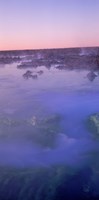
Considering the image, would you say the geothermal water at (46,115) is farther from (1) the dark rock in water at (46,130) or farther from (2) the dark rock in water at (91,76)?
(2) the dark rock in water at (91,76)

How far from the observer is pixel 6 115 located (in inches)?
187

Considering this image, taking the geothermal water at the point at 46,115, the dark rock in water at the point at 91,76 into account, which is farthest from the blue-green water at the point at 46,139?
the dark rock in water at the point at 91,76

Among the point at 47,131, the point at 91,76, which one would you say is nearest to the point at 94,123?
the point at 47,131

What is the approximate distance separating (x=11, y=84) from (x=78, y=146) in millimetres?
3870

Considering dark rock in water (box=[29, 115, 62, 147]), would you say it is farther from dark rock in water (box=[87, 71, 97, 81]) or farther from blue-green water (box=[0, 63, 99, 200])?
dark rock in water (box=[87, 71, 97, 81])

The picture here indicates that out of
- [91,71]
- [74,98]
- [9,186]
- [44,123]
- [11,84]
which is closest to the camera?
[9,186]

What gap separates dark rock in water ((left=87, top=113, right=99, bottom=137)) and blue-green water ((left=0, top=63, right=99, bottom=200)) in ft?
0.28

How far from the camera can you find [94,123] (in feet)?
14.4

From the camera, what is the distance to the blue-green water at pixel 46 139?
3.25m

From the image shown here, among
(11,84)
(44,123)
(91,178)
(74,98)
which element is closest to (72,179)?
(91,178)

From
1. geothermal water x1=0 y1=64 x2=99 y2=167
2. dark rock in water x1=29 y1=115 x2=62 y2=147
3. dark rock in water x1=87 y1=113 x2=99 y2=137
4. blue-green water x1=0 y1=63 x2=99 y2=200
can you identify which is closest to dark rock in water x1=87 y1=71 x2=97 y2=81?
geothermal water x1=0 y1=64 x2=99 y2=167

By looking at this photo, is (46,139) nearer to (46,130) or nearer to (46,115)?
(46,130)

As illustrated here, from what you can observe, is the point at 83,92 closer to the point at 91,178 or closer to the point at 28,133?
the point at 28,133

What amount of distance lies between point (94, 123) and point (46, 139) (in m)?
0.93
